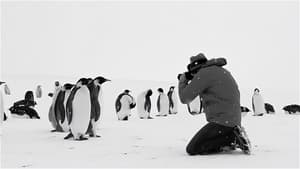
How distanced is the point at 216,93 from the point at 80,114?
2438 millimetres

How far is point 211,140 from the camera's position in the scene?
447cm

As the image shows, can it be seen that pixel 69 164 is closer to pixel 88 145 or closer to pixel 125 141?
pixel 88 145

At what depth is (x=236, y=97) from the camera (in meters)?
4.68

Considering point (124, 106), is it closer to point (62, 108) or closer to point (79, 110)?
point (62, 108)

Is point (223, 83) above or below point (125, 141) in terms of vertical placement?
above

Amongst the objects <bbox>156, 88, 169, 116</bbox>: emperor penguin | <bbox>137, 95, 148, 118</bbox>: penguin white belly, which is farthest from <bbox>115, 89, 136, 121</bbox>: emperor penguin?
<bbox>156, 88, 169, 116</bbox>: emperor penguin

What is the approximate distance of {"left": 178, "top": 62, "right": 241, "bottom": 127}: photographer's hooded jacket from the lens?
455 centimetres

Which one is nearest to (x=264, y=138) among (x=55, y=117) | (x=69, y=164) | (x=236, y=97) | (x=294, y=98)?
(x=236, y=97)

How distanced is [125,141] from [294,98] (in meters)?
21.9

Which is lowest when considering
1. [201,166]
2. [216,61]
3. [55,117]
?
A: [201,166]

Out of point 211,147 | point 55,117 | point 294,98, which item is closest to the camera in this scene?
point 211,147

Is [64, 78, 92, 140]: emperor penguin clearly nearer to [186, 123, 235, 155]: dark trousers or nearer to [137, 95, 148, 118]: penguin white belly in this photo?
[186, 123, 235, 155]: dark trousers

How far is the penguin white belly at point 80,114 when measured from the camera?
20.3 ft

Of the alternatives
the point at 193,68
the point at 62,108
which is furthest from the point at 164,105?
the point at 193,68
